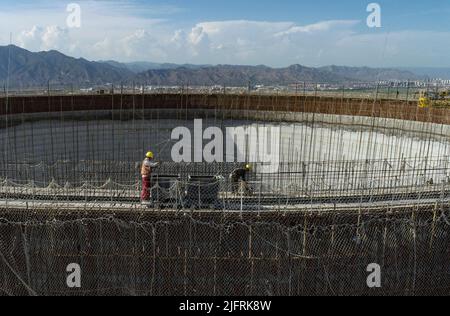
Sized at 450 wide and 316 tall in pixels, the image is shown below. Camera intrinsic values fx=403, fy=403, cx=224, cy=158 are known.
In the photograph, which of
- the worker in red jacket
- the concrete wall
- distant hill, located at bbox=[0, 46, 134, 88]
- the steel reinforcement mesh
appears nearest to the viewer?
the steel reinforcement mesh

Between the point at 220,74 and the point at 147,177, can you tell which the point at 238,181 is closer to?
the point at 147,177

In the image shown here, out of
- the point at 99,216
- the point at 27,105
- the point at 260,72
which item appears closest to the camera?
the point at 99,216

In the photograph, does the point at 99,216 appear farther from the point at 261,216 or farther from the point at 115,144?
the point at 115,144

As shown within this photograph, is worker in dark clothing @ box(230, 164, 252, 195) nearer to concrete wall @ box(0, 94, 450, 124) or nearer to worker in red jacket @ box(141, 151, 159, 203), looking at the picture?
worker in red jacket @ box(141, 151, 159, 203)

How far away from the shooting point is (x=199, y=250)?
26.6 ft

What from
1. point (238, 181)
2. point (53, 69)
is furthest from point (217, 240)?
point (53, 69)

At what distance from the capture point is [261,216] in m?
8.11

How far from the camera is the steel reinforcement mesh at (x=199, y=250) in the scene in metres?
8.05

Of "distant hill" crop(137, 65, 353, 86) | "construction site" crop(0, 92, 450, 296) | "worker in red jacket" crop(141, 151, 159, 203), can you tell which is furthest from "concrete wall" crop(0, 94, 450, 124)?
"distant hill" crop(137, 65, 353, 86)

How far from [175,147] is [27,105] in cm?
691

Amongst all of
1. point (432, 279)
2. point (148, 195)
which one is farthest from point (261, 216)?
point (432, 279)

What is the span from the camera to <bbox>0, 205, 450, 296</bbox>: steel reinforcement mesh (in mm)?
8055

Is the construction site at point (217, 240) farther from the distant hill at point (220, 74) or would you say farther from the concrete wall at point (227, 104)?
the distant hill at point (220, 74)

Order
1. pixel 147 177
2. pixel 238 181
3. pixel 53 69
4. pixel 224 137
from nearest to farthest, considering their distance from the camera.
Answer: pixel 147 177
pixel 238 181
pixel 224 137
pixel 53 69
